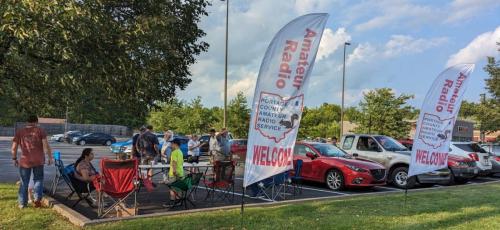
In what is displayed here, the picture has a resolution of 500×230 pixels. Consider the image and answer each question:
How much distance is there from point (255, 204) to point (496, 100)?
33.7 metres

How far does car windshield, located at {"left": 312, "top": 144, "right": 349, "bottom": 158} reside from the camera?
14.6 metres

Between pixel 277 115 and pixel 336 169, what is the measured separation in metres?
6.84

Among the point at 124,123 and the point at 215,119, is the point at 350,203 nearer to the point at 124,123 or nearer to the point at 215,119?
the point at 215,119

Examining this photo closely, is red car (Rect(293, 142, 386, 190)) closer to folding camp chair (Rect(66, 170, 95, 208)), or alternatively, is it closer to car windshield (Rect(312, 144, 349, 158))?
car windshield (Rect(312, 144, 349, 158))

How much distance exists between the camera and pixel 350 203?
10094 millimetres

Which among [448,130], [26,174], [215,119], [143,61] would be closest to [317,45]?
[143,61]

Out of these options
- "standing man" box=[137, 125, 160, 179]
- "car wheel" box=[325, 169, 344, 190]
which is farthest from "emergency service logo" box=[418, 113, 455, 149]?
"standing man" box=[137, 125, 160, 179]

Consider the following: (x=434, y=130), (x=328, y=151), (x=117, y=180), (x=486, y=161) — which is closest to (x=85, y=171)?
(x=117, y=180)

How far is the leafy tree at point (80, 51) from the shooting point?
584 centimetres

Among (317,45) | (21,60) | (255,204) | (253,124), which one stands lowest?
(255,204)

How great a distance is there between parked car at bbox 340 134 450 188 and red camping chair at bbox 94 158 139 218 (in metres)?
8.35

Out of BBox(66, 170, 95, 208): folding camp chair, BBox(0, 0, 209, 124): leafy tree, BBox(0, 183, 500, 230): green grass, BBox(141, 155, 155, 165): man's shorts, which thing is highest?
BBox(0, 0, 209, 124): leafy tree

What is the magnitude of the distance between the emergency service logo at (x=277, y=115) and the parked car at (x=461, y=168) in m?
10.4

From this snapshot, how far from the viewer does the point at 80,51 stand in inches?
259
